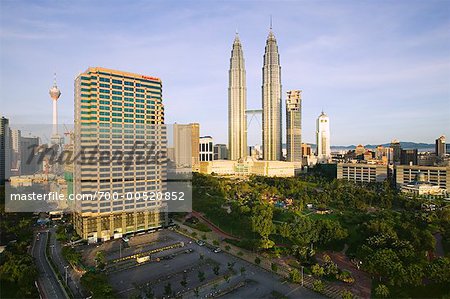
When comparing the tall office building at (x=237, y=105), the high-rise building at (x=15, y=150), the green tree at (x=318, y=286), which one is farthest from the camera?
the tall office building at (x=237, y=105)

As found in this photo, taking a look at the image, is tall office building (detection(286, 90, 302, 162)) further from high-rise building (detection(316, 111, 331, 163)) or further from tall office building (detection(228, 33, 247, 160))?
high-rise building (detection(316, 111, 331, 163))

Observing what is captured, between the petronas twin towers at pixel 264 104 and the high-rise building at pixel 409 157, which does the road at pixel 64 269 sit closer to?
the high-rise building at pixel 409 157

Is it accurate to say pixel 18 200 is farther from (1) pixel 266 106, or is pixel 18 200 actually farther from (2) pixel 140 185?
(1) pixel 266 106

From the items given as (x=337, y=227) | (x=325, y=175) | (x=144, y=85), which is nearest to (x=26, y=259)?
(x=144, y=85)

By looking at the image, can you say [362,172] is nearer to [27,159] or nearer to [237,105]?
[237,105]

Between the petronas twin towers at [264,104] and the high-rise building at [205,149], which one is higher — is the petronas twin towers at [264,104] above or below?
above

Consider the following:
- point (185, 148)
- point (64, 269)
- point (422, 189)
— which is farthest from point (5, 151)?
point (422, 189)

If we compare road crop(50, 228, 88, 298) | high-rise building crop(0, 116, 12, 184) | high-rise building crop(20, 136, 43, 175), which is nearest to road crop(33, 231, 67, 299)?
road crop(50, 228, 88, 298)

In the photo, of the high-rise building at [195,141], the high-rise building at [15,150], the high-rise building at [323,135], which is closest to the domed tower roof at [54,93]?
the high-rise building at [15,150]
